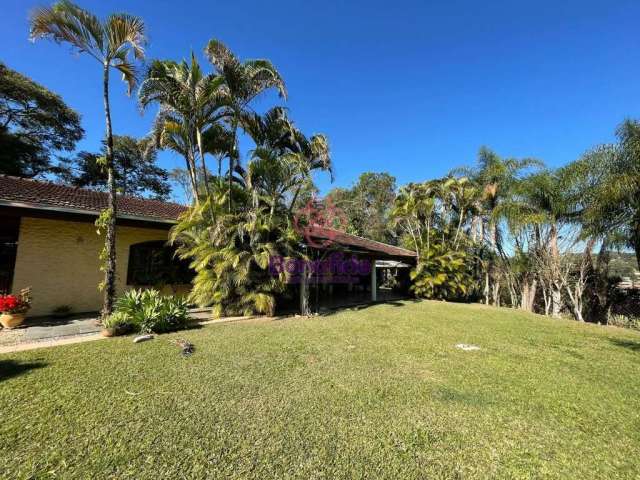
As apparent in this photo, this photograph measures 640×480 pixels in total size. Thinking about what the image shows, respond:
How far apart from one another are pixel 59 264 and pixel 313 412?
936 cm

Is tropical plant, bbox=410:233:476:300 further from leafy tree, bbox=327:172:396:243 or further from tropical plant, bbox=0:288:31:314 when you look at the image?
tropical plant, bbox=0:288:31:314

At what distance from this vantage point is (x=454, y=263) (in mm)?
15664

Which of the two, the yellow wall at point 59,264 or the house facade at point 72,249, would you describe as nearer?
the house facade at point 72,249

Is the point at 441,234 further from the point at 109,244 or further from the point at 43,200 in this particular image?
the point at 43,200

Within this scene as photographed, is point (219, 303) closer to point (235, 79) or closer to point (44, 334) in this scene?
point (44, 334)

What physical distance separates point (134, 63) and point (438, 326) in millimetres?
11333

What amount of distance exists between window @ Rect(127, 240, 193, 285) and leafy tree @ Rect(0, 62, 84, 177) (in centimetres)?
1720

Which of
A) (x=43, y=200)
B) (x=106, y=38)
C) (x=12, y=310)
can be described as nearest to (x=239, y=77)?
(x=106, y=38)

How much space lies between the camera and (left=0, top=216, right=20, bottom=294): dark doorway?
26.6ft

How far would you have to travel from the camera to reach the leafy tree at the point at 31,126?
17891 mm

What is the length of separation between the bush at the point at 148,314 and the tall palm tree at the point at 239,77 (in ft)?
19.3

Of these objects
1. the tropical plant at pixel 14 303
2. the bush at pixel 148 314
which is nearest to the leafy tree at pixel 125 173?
the tropical plant at pixel 14 303

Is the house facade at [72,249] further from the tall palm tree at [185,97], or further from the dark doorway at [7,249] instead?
the tall palm tree at [185,97]

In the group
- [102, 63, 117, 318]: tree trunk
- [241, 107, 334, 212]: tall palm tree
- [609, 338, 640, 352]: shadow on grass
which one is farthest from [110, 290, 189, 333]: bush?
[609, 338, 640, 352]: shadow on grass
